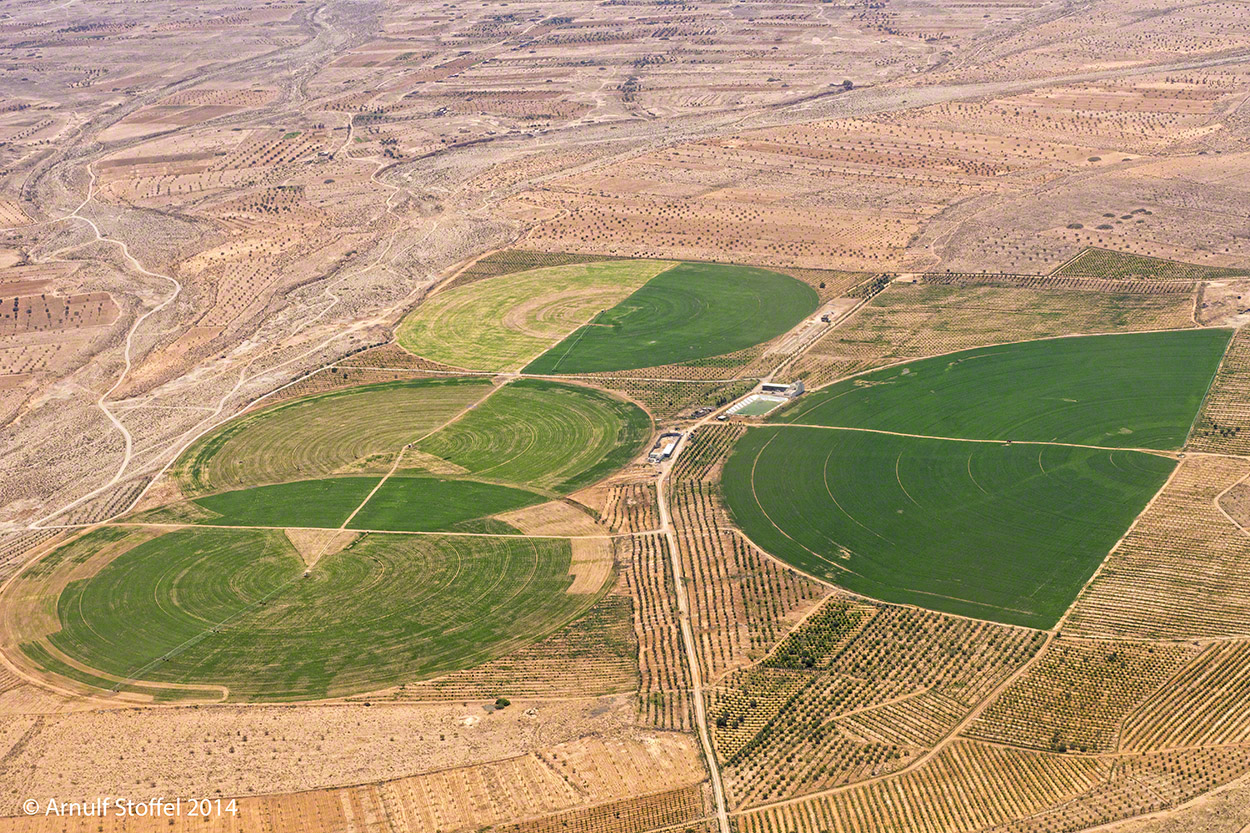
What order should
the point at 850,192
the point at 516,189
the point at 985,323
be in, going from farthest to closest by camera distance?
the point at 516,189
the point at 850,192
the point at 985,323

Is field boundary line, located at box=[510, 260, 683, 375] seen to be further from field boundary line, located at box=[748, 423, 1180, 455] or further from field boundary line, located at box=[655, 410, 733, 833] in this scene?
field boundary line, located at box=[748, 423, 1180, 455]

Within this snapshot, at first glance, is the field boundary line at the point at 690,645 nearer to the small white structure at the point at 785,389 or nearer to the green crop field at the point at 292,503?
the small white structure at the point at 785,389

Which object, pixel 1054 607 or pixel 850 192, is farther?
pixel 850 192

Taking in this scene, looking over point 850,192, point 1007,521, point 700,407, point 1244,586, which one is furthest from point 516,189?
point 1244,586

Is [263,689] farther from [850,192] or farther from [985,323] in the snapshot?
[850,192]

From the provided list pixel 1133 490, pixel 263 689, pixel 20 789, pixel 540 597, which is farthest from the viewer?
pixel 1133 490

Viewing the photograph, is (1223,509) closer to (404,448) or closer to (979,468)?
(979,468)

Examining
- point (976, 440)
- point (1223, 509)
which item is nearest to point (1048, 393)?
point (976, 440)

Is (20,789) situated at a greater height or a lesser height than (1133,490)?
greater
